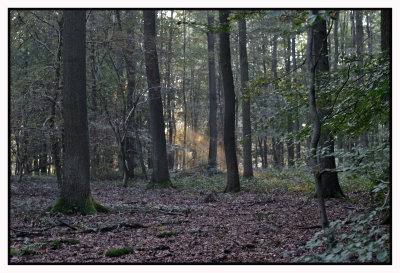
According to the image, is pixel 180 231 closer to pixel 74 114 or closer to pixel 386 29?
pixel 74 114

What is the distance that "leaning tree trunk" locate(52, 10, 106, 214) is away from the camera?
7.58 m

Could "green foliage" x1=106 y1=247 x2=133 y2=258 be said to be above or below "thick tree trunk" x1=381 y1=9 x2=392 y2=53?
below

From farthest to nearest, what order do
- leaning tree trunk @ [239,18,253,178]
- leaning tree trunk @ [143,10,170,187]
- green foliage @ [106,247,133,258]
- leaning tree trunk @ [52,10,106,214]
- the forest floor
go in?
1. leaning tree trunk @ [239,18,253,178]
2. leaning tree trunk @ [143,10,170,187]
3. leaning tree trunk @ [52,10,106,214]
4. green foliage @ [106,247,133,258]
5. the forest floor

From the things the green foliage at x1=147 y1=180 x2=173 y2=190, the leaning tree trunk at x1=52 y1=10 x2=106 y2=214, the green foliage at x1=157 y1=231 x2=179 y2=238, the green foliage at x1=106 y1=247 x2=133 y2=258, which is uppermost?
the leaning tree trunk at x1=52 y1=10 x2=106 y2=214

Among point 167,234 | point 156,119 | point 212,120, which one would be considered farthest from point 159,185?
point 212,120

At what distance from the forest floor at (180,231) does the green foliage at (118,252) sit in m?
0.04

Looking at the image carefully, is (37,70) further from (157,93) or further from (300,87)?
(300,87)

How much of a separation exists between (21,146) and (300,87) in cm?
880

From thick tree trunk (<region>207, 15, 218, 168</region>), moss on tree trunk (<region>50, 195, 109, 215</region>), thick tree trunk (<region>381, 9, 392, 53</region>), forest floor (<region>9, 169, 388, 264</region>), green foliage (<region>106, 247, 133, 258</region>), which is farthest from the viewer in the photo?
thick tree trunk (<region>207, 15, 218, 168</region>)

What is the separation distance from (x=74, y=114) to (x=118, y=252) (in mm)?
4072

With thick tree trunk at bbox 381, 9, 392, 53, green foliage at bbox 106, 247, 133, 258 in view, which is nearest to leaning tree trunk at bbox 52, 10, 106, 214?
green foliage at bbox 106, 247, 133, 258

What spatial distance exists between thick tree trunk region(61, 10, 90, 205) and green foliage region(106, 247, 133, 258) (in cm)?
319

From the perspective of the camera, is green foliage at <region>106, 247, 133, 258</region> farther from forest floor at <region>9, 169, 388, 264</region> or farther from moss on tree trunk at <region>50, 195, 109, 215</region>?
moss on tree trunk at <region>50, 195, 109, 215</region>
